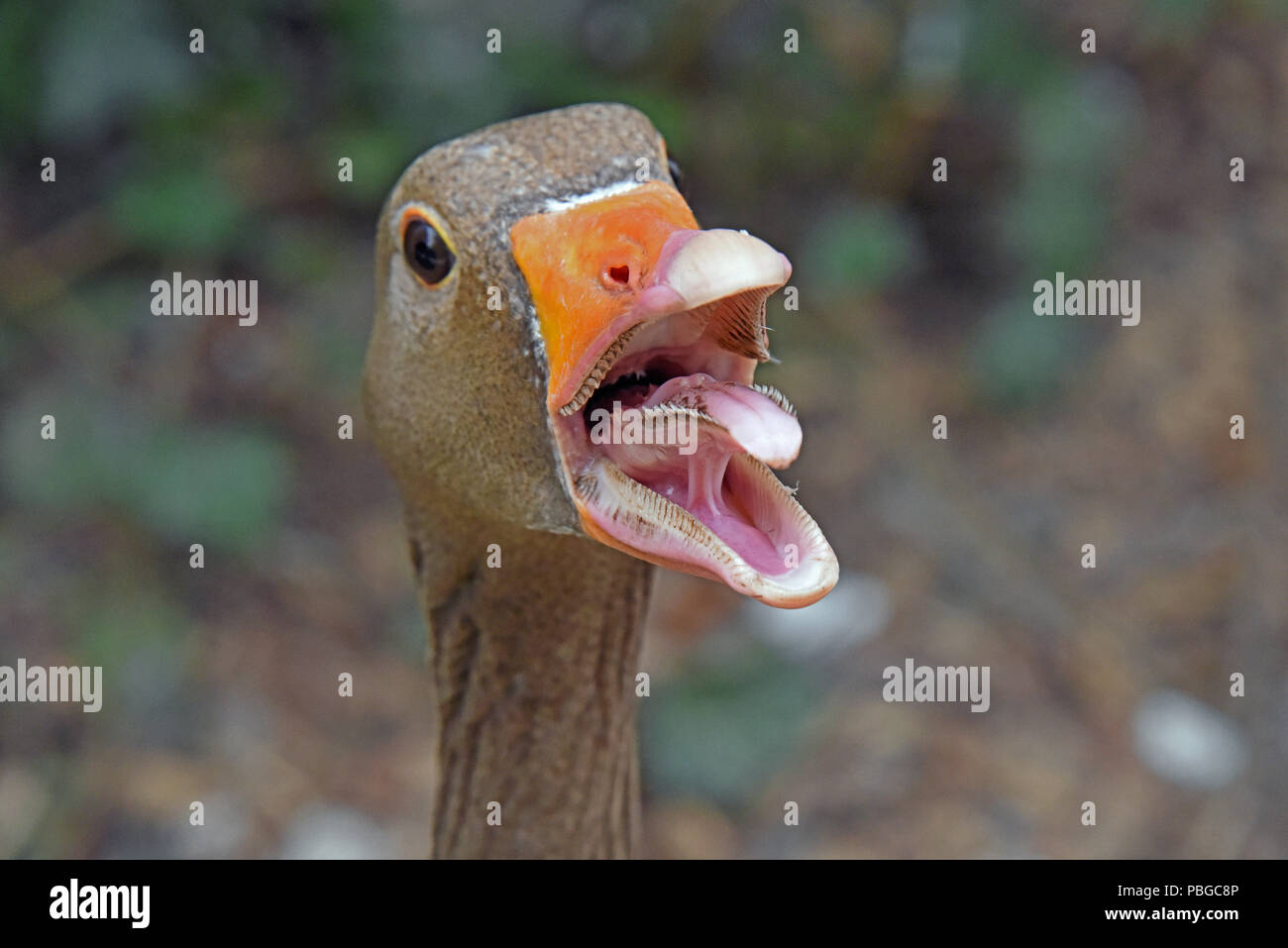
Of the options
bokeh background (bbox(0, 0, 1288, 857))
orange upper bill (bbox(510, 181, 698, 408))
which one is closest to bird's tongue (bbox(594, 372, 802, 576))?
orange upper bill (bbox(510, 181, 698, 408))

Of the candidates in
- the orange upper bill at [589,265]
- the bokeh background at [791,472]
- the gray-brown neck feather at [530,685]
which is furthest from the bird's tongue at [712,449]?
the bokeh background at [791,472]

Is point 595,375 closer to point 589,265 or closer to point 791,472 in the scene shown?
point 589,265

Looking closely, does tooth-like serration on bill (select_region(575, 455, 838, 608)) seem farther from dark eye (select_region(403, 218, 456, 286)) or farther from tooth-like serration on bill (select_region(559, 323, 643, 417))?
dark eye (select_region(403, 218, 456, 286))

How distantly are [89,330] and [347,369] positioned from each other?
110 cm

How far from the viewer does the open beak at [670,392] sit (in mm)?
1612

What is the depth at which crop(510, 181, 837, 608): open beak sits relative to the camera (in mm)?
1612

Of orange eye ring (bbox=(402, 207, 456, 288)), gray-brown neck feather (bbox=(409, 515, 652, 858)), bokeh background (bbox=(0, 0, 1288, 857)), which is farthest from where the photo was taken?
bokeh background (bbox=(0, 0, 1288, 857))

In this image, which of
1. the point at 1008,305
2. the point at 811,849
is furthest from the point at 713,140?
the point at 811,849

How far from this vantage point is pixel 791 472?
16.2ft

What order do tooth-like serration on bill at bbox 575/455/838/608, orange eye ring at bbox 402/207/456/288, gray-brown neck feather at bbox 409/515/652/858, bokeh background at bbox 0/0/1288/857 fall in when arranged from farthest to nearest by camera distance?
bokeh background at bbox 0/0/1288/857, gray-brown neck feather at bbox 409/515/652/858, orange eye ring at bbox 402/207/456/288, tooth-like serration on bill at bbox 575/455/838/608

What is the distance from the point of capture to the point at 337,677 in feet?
15.0

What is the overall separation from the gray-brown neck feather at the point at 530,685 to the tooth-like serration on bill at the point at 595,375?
0.45m

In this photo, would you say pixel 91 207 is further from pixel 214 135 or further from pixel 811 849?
pixel 811 849

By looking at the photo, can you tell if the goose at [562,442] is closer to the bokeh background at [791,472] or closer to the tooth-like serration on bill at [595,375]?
the tooth-like serration on bill at [595,375]
